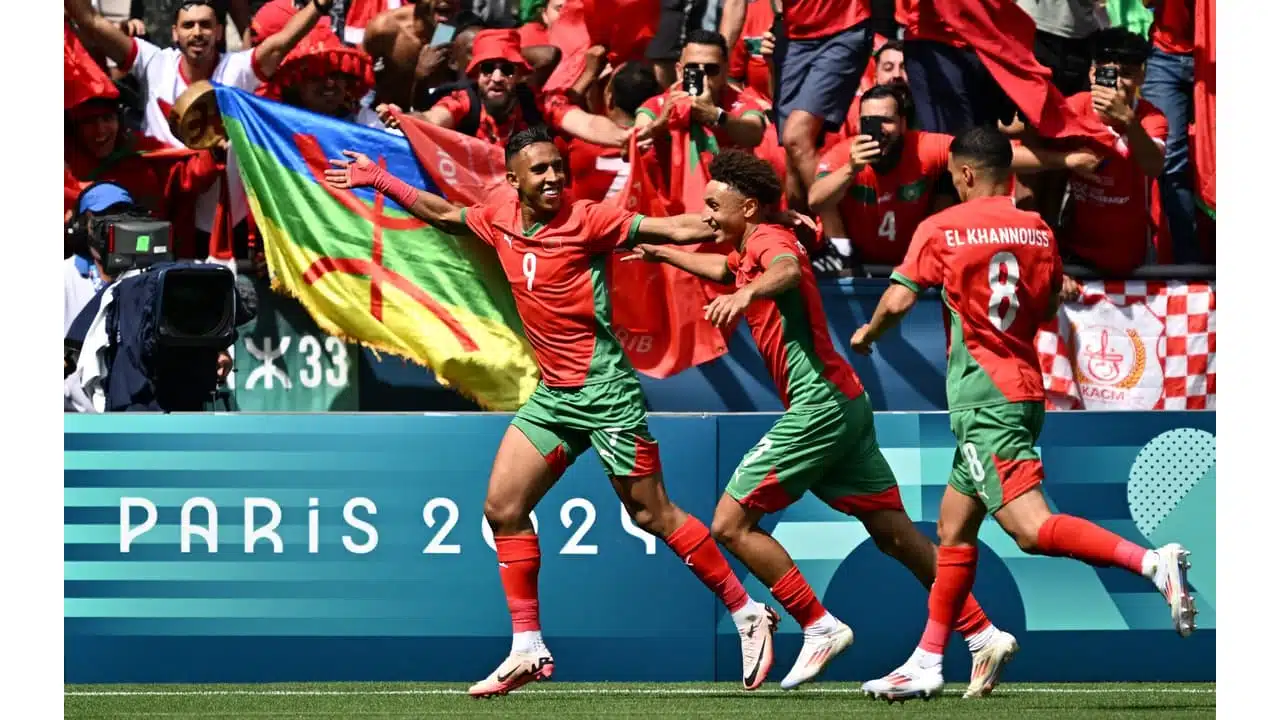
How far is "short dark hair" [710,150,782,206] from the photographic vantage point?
869cm

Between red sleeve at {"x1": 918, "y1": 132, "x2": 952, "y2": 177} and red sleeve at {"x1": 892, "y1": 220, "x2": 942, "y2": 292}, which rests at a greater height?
red sleeve at {"x1": 918, "y1": 132, "x2": 952, "y2": 177}

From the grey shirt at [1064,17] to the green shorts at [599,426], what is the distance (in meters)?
3.61

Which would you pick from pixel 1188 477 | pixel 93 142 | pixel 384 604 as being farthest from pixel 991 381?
pixel 93 142

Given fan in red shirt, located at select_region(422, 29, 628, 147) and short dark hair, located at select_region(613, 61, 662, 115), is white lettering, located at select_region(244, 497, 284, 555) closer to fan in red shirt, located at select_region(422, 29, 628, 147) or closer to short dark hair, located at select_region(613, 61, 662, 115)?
fan in red shirt, located at select_region(422, 29, 628, 147)

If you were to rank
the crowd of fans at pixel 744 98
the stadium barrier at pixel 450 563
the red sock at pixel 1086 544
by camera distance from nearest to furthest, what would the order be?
the red sock at pixel 1086 544
the stadium barrier at pixel 450 563
the crowd of fans at pixel 744 98

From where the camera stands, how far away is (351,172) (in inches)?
382

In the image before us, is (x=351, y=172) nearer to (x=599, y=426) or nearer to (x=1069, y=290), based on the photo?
(x=599, y=426)

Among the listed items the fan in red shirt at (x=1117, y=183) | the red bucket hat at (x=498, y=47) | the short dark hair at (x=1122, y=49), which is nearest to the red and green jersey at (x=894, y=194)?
the fan in red shirt at (x=1117, y=183)

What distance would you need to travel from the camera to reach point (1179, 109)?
1070 cm

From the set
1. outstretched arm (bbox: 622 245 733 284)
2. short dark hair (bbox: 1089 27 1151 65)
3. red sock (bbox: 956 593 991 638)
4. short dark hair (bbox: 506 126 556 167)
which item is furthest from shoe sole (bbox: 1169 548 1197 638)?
short dark hair (bbox: 1089 27 1151 65)

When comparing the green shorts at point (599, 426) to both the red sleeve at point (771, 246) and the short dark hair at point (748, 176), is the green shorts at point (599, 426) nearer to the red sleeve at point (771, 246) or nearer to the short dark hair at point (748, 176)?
the red sleeve at point (771, 246)

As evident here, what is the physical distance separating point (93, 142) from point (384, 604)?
307cm

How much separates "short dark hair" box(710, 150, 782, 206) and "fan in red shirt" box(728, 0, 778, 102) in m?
2.01

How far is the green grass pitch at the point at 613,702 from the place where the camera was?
7.92 m
